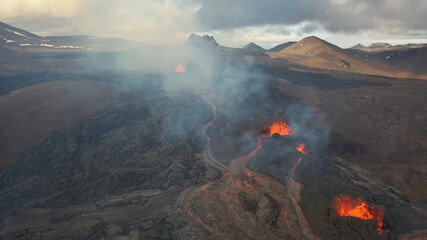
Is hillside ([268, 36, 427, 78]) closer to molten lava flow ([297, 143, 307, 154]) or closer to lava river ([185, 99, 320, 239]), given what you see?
molten lava flow ([297, 143, 307, 154])

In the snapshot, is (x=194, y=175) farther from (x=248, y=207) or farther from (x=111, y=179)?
(x=111, y=179)

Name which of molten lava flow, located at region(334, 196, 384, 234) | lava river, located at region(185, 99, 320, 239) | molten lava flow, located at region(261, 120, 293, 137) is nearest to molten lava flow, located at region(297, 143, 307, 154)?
lava river, located at region(185, 99, 320, 239)

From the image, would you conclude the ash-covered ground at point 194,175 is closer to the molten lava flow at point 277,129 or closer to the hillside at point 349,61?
the molten lava flow at point 277,129

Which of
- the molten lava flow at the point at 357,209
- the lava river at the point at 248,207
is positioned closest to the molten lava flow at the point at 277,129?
the lava river at the point at 248,207

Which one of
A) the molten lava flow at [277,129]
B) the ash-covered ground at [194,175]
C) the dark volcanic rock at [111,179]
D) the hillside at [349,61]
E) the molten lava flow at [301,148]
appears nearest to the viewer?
the ash-covered ground at [194,175]

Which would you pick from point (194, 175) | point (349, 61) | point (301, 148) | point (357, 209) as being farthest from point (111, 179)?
point (349, 61)

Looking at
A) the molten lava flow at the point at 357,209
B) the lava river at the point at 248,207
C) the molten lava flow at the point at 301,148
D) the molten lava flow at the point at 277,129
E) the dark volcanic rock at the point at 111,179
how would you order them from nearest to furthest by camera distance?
the lava river at the point at 248,207 < the molten lava flow at the point at 357,209 < the dark volcanic rock at the point at 111,179 < the molten lava flow at the point at 301,148 < the molten lava flow at the point at 277,129
